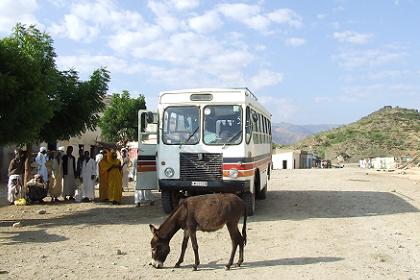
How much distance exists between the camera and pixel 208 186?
11617 mm

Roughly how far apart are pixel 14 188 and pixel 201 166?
6.13 meters

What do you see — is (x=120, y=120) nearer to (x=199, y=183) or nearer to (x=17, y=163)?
(x=17, y=163)

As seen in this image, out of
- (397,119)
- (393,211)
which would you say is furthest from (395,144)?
(393,211)

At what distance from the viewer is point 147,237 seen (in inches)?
385

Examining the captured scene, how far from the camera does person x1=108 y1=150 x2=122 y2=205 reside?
15.2 m

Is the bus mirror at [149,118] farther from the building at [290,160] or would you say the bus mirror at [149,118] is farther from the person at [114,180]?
the building at [290,160]

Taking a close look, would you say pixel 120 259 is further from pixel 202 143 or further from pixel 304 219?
pixel 304 219

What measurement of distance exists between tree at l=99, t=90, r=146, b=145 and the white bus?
29732mm

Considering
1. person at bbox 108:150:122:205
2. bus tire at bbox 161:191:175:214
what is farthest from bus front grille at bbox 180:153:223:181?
person at bbox 108:150:122:205

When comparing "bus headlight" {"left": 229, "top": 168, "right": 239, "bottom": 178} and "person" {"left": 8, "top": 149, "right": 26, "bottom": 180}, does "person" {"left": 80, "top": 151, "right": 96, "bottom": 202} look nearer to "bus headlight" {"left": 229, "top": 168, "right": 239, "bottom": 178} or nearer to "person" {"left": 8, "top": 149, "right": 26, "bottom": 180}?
"person" {"left": 8, "top": 149, "right": 26, "bottom": 180}

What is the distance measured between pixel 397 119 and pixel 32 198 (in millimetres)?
94364

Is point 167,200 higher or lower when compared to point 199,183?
lower

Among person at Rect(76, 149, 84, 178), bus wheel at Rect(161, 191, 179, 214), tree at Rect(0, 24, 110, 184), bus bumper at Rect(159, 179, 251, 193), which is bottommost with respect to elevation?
bus wheel at Rect(161, 191, 179, 214)

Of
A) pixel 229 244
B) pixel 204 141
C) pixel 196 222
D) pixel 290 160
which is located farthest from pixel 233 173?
pixel 290 160
